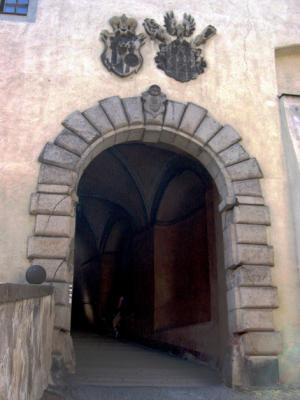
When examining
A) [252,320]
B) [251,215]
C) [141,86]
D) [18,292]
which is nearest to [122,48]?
[141,86]

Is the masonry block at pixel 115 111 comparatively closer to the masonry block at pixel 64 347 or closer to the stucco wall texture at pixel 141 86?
the stucco wall texture at pixel 141 86

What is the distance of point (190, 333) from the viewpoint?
334 inches

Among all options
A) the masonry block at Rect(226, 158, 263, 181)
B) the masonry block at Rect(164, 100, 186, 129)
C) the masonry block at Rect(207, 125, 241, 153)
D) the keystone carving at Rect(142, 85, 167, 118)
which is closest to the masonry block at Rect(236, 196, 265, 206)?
the masonry block at Rect(226, 158, 263, 181)

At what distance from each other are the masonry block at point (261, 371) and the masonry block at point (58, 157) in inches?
130

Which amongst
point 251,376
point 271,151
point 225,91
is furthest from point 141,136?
point 251,376

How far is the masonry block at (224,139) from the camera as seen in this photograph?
6426mm

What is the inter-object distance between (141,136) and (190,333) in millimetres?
3993

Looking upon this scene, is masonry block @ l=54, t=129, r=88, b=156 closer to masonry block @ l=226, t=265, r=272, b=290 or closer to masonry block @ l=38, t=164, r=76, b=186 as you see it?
masonry block @ l=38, t=164, r=76, b=186

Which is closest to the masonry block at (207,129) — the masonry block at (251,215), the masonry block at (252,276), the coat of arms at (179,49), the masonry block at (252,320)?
the coat of arms at (179,49)

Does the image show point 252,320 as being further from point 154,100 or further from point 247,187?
point 154,100

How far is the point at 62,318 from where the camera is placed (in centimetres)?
534

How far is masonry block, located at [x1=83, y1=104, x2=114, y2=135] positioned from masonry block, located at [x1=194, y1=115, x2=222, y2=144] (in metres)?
1.25

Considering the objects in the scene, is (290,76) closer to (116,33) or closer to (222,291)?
(116,33)

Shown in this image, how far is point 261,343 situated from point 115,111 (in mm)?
3613
